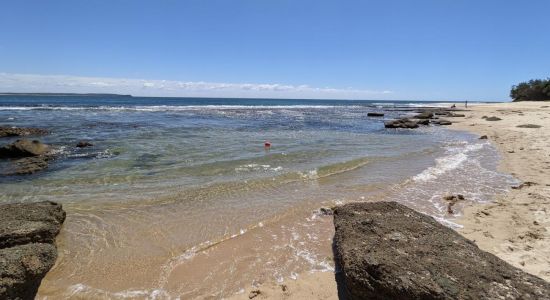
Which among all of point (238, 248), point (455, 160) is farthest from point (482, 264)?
point (455, 160)

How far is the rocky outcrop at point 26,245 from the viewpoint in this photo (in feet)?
12.5

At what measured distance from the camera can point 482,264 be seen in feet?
11.6

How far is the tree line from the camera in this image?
6228 cm

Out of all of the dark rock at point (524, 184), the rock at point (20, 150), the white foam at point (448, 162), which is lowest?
the white foam at point (448, 162)

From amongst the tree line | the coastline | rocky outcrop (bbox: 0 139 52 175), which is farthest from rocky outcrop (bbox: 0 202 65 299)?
the tree line

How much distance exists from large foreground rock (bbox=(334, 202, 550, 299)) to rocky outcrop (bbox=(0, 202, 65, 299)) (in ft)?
12.4

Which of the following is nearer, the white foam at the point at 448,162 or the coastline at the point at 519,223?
the coastline at the point at 519,223

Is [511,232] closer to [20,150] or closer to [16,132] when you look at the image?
[20,150]

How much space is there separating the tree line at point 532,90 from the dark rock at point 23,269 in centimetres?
7867

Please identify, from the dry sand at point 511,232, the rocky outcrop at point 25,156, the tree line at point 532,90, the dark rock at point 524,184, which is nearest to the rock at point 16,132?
the rocky outcrop at point 25,156

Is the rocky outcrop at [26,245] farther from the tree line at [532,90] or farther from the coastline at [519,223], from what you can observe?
the tree line at [532,90]

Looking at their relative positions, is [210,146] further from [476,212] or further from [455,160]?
[476,212]

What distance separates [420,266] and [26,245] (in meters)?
4.93

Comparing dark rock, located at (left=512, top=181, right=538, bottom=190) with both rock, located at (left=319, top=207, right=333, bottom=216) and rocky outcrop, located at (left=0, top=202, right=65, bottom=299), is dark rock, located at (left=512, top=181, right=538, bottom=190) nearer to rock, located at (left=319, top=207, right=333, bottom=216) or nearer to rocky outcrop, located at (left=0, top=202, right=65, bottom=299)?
rock, located at (left=319, top=207, right=333, bottom=216)
